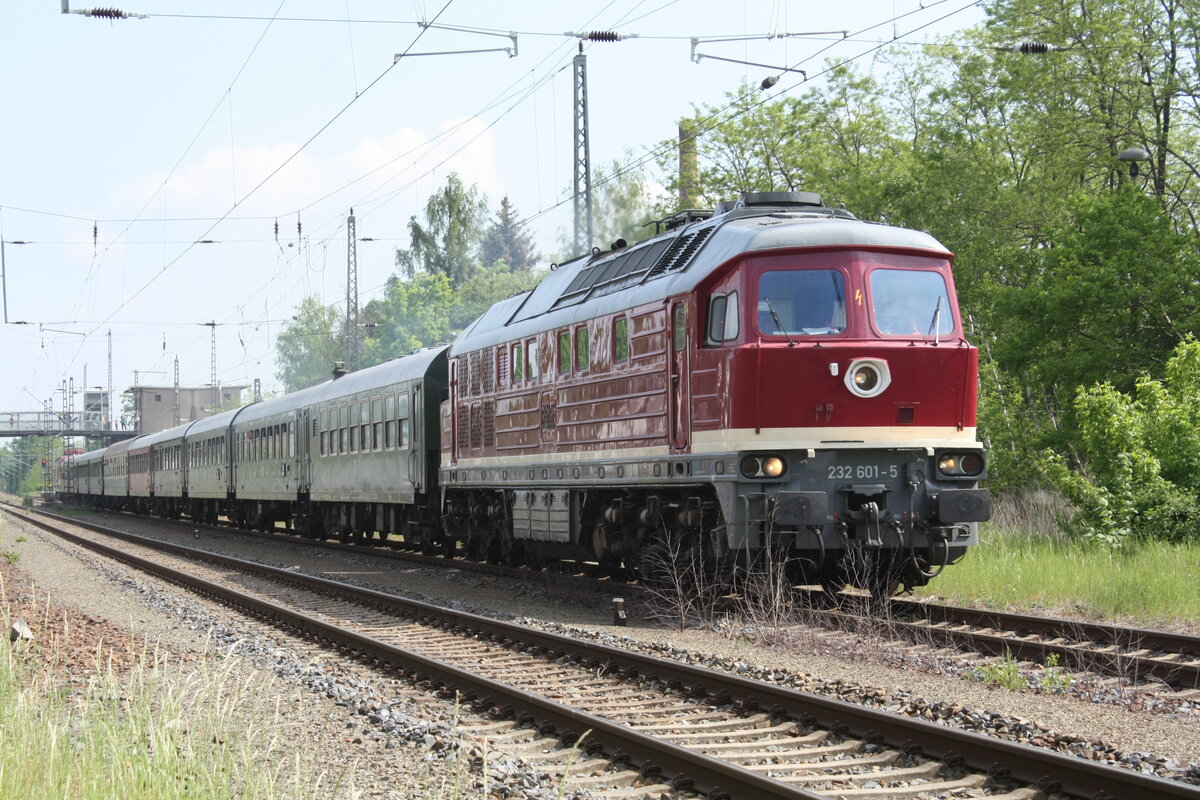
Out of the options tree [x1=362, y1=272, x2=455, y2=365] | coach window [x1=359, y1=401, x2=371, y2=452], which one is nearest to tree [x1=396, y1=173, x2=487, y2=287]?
tree [x1=362, y1=272, x2=455, y2=365]

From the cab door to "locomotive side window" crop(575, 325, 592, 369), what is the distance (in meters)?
2.12

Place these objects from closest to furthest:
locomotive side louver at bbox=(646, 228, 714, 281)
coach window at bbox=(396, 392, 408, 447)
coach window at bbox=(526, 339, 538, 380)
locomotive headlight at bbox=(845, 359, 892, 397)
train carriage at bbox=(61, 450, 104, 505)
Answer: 1. locomotive headlight at bbox=(845, 359, 892, 397)
2. locomotive side louver at bbox=(646, 228, 714, 281)
3. coach window at bbox=(526, 339, 538, 380)
4. coach window at bbox=(396, 392, 408, 447)
5. train carriage at bbox=(61, 450, 104, 505)

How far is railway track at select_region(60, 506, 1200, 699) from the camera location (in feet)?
28.2

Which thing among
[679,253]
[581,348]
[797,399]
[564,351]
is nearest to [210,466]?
[564,351]

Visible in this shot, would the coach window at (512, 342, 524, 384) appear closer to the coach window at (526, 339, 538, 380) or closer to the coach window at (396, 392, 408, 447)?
the coach window at (526, 339, 538, 380)

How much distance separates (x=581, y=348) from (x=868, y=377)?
4.08 m

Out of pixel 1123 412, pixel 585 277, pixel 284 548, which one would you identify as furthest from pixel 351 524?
pixel 1123 412

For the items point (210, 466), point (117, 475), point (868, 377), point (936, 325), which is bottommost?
point (117, 475)

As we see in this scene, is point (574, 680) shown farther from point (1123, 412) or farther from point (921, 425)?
point (1123, 412)

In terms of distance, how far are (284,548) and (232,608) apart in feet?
41.0

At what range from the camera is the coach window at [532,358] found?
15.9 m

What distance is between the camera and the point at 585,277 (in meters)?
15.5

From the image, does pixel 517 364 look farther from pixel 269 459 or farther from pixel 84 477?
pixel 84 477

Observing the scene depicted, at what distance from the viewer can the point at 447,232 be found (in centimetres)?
8425
